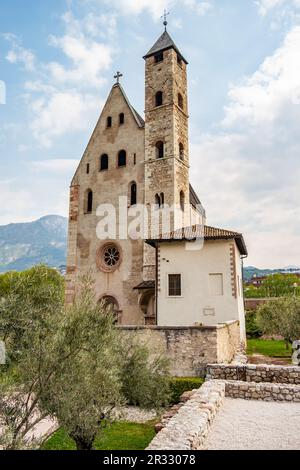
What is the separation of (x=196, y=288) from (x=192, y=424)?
1336 centimetres

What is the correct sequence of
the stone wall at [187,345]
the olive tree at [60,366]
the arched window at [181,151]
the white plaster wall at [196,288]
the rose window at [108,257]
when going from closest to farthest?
the olive tree at [60,366] → the stone wall at [187,345] → the white plaster wall at [196,288] → the rose window at [108,257] → the arched window at [181,151]

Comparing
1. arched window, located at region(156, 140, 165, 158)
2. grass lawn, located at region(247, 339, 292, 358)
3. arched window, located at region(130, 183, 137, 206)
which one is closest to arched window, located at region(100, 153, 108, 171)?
arched window, located at region(130, 183, 137, 206)

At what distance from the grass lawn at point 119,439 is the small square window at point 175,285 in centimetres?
908

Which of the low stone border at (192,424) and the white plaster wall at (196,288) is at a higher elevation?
the white plaster wall at (196,288)

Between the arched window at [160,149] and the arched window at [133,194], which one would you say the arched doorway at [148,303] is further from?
the arched window at [160,149]

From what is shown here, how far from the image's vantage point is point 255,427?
831 cm

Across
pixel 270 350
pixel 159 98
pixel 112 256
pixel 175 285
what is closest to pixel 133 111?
pixel 159 98

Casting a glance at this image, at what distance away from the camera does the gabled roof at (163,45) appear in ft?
105

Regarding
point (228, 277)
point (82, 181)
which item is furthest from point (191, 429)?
point (82, 181)

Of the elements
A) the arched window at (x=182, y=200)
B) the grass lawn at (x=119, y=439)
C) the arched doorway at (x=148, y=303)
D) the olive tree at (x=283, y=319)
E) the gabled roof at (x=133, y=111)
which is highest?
the gabled roof at (x=133, y=111)

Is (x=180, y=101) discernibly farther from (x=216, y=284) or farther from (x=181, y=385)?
(x=181, y=385)

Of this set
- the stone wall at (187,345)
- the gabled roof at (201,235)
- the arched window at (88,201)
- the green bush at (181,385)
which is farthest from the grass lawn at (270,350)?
the arched window at (88,201)
